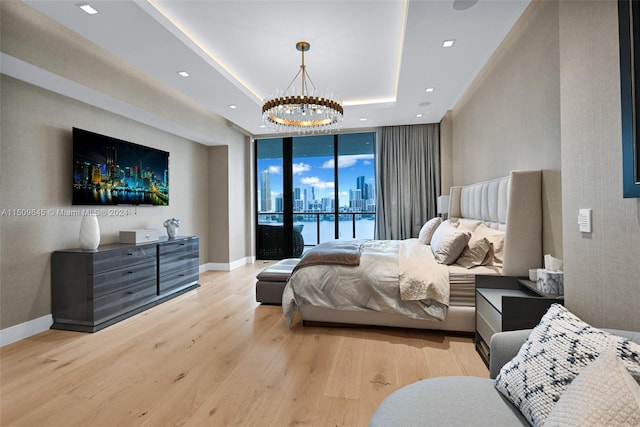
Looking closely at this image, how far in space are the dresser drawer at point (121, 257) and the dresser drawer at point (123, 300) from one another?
0.87ft

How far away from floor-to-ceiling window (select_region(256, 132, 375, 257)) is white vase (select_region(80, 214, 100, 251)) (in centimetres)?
368

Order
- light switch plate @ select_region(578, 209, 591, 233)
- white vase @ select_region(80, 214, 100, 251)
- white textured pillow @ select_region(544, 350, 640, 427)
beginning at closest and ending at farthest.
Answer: white textured pillow @ select_region(544, 350, 640, 427) < light switch plate @ select_region(578, 209, 591, 233) < white vase @ select_region(80, 214, 100, 251)

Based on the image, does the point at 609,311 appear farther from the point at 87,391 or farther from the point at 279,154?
the point at 279,154

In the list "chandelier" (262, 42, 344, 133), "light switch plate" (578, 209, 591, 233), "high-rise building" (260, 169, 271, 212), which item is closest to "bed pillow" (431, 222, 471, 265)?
"light switch plate" (578, 209, 591, 233)

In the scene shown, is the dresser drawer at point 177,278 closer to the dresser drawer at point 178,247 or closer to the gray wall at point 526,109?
the dresser drawer at point 178,247

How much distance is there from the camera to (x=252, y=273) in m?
5.38

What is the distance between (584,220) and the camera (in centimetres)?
140

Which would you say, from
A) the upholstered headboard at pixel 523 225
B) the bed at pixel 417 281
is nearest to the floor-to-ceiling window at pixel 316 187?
the bed at pixel 417 281

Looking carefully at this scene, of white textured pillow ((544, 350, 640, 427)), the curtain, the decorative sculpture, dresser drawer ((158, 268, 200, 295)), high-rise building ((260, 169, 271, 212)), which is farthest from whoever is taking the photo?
high-rise building ((260, 169, 271, 212))

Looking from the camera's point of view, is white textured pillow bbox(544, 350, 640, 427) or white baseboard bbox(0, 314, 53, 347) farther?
white baseboard bbox(0, 314, 53, 347)

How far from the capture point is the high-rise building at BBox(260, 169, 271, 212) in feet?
21.8

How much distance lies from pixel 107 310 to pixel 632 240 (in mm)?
3878

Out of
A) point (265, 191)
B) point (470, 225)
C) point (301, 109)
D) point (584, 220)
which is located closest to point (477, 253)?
point (470, 225)

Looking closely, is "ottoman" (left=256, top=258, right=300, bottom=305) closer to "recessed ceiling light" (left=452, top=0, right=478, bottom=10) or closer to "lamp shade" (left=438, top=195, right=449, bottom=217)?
"lamp shade" (left=438, top=195, right=449, bottom=217)
